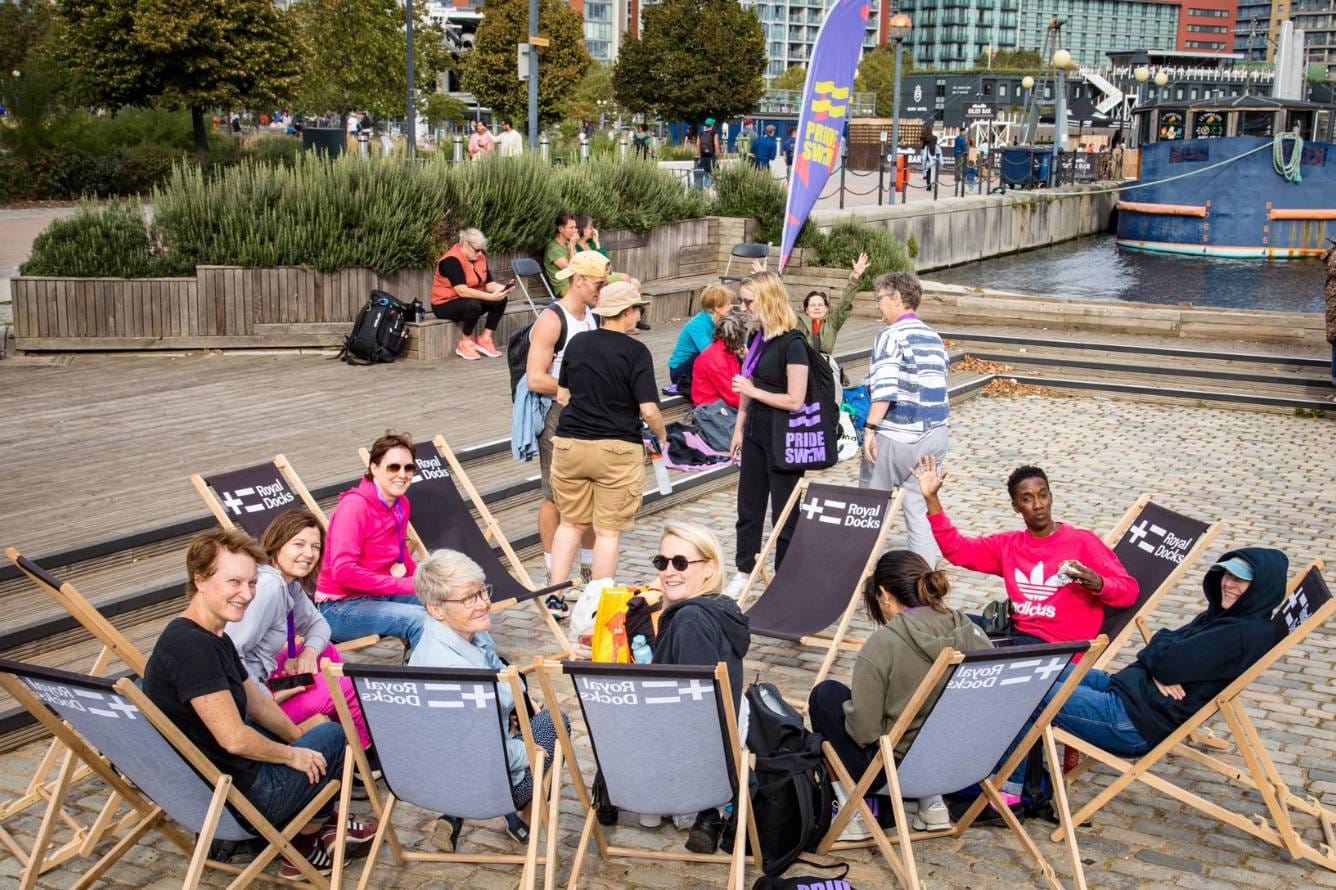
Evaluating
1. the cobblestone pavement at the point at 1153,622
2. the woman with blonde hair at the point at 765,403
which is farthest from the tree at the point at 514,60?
the woman with blonde hair at the point at 765,403

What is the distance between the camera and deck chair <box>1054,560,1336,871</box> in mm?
4820

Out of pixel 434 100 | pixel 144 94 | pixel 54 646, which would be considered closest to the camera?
pixel 54 646

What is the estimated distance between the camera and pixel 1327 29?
192 meters

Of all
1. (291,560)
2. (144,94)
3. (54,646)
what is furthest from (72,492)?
(144,94)

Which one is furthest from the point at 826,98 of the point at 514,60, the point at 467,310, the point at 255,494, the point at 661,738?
the point at 514,60

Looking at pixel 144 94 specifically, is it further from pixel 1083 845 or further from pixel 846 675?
pixel 1083 845

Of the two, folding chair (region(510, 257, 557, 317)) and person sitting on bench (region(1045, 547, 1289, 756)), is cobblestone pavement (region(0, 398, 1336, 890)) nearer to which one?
person sitting on bench (region(1045, 547, 1289, 756))

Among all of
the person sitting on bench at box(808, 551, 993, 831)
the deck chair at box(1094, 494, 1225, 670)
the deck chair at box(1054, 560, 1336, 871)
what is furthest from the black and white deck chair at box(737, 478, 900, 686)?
the deck chair at box(1054, 560, 1336, 871)

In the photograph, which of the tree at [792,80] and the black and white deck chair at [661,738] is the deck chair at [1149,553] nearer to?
the black and white deck chair at [661,738]

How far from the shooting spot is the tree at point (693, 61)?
4384cm

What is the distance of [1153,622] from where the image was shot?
24.3 feet

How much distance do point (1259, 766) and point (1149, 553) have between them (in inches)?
58.1

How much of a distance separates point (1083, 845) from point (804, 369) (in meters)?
2.94

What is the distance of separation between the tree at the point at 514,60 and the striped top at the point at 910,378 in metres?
35.8
